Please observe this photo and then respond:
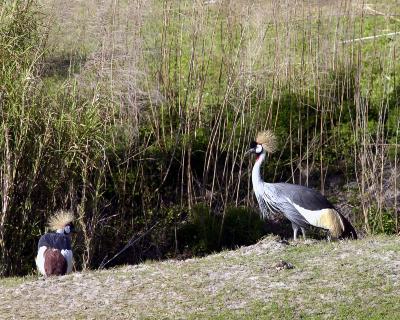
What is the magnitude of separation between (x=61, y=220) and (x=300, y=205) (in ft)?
7.05

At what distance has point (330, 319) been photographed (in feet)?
19.9

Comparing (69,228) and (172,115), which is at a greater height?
(172,115)

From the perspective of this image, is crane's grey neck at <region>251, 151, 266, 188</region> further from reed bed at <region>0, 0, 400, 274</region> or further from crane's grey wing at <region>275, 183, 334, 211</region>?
reed bed at <region>0, 0, 400, 274</region>

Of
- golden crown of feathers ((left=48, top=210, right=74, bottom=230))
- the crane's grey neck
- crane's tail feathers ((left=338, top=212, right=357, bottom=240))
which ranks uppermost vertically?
the crane's grey neck

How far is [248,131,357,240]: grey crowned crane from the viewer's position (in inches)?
328

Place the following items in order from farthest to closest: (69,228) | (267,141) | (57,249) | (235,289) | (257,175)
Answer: (267,141), (257,175), (69,228), (57,249), (235,289)

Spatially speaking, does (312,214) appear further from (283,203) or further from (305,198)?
(283,203)

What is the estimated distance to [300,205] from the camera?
841 cm

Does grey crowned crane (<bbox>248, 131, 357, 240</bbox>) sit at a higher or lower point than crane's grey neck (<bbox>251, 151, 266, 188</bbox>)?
lower

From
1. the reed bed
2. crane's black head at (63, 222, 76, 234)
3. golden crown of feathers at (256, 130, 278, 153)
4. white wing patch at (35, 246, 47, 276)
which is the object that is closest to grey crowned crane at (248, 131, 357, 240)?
golden crown of feathers at (256, 130, 278, 153)

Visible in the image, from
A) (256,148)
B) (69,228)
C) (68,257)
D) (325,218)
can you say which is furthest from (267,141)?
(68,257)

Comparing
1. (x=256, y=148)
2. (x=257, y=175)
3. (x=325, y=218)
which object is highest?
(x=256, y=148)

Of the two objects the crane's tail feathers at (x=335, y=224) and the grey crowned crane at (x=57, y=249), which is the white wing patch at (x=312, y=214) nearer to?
the crane's tail feathers at (x=335, y=224)

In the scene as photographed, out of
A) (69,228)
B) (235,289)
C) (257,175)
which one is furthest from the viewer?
(257,175)
